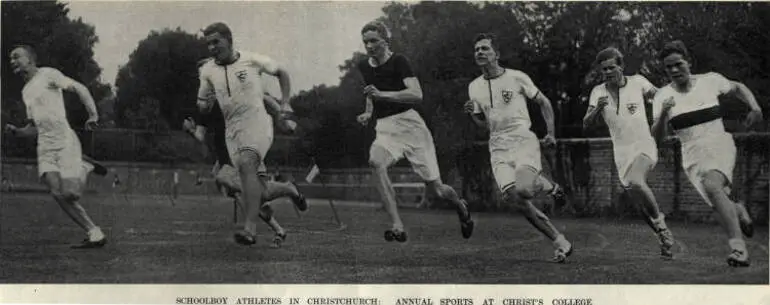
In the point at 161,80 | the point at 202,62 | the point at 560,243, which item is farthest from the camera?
the point at 161,80

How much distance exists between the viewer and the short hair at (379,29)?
21.9ft

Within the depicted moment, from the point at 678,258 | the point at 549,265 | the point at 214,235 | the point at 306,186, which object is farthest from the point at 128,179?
the point at 678,258

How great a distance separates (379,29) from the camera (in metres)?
6.70

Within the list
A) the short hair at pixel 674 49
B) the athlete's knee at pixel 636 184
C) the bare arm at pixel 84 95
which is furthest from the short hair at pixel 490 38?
the bare arm at pixel 84 95

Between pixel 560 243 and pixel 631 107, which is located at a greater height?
pixel 631 107

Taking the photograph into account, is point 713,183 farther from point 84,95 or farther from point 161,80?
point 84,95

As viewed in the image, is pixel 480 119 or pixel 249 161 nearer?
pixel 249 161

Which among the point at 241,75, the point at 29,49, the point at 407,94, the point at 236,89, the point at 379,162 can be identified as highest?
the point at 29,49

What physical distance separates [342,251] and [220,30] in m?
1.91

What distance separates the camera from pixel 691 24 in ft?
23.4

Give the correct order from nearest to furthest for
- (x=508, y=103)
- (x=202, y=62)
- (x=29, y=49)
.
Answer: (x=508, y=103) → (x=202, y=62) → (x=29, y=49)

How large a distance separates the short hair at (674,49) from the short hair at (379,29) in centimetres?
213

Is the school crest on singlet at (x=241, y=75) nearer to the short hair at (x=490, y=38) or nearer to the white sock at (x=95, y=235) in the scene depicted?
the white sock at (x=95, y=235)

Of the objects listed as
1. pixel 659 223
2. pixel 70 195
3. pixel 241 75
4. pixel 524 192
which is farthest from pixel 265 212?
pixel 659 223
